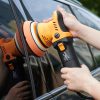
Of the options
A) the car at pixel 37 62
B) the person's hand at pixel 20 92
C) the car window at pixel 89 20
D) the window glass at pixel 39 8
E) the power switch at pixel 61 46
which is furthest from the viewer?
the car window at pixel 89 20

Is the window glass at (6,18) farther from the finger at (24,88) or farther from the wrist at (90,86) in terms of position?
the wrist at (90,86)

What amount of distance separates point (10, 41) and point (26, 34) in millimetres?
Result: 368

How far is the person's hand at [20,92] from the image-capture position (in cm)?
287

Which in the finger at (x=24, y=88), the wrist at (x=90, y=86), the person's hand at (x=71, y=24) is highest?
the person's hand at (x=71, y=24)

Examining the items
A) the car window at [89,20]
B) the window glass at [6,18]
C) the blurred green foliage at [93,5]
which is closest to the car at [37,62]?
the window glass at [6,18]

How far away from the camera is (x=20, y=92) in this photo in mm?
2930

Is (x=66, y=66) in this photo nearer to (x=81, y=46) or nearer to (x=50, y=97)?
(x=50, y=97)

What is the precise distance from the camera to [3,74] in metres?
2.89

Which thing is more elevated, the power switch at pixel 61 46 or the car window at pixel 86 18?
the car window at pixel 86 18

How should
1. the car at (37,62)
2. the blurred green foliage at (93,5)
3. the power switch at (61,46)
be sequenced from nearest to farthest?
1. the power switch at (61,46)
2. the car at (37,62)
3. the blurred green foliage at (93,5)

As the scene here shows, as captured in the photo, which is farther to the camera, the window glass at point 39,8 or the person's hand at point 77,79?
the window glass at point 39,8

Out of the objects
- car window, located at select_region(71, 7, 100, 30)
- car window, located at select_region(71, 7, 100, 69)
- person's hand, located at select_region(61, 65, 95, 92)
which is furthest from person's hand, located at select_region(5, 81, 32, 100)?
car window, located at select_region(71, 7, 100, 30)

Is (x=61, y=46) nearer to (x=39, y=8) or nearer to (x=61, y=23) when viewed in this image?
(x=61, y=23)

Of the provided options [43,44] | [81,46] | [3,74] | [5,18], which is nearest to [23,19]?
[5,18]
